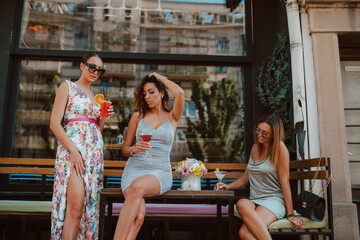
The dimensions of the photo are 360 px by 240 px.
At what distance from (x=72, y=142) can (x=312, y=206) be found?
2.27 metres

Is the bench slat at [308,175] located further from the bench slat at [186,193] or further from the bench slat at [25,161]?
the bench slat at [25,161]

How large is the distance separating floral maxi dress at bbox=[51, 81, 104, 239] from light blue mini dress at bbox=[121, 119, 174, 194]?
29 centimetres

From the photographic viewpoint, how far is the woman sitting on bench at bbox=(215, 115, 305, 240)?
2996 millimetres

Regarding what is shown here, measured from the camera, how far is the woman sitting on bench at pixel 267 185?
9.83 feet

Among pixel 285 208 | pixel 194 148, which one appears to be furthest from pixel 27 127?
pixel 285 208

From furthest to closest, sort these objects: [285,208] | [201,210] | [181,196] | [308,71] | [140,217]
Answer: [308,71]
[201,210]
[285,208]
[181,196]
[140,217]

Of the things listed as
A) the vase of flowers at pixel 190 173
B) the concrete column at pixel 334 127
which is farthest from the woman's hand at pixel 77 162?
the concrete column at pixel 334 127

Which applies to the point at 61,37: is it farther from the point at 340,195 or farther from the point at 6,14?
the point at 340,195

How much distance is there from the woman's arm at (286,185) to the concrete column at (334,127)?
1.07 metres

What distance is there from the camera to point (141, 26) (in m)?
5.93

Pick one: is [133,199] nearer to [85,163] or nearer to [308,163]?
[85,163]

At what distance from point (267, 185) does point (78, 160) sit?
1.86 metres

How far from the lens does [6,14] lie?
194 inches

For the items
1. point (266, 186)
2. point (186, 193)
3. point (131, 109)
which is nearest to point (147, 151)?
point (186, 193)
